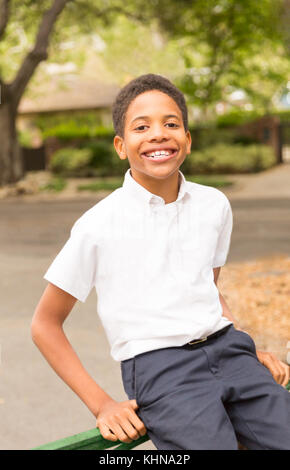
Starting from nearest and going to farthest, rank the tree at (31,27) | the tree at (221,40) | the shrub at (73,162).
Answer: the tree at (31,27), the tree at (221,40), the shrub at (73,162)

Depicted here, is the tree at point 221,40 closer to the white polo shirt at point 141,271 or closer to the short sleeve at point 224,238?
the short sleeve at point 224,238

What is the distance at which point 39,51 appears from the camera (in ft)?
65.5

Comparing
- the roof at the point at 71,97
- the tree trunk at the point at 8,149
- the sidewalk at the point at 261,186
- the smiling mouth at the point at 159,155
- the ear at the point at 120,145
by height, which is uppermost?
the roof at the point at 71,97

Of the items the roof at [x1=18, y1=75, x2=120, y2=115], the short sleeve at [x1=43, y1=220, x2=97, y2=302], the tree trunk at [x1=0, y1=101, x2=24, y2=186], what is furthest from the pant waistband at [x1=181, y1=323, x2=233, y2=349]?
the roof at [x1=18, y1=75, x2=120, y2=115]

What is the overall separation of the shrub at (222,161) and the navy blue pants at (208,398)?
21.4m

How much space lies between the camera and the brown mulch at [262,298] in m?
5.46

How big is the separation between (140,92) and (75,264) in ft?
1.88

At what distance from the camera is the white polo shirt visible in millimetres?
1942

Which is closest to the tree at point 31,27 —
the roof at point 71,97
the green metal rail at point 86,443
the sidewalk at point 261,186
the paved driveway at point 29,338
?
the sidewalk at point 261,186

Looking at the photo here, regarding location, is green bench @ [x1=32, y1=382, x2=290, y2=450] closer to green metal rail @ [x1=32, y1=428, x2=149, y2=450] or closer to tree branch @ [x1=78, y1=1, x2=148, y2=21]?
green metal rail @ [x1=32, y1=428, x2=149, y2=450]

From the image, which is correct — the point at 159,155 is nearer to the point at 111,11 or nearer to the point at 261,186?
the point at 261,186

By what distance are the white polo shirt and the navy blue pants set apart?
6 centimetres

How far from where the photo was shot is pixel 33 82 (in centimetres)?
3038

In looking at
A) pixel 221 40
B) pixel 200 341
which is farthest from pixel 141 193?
pixel 221 40
